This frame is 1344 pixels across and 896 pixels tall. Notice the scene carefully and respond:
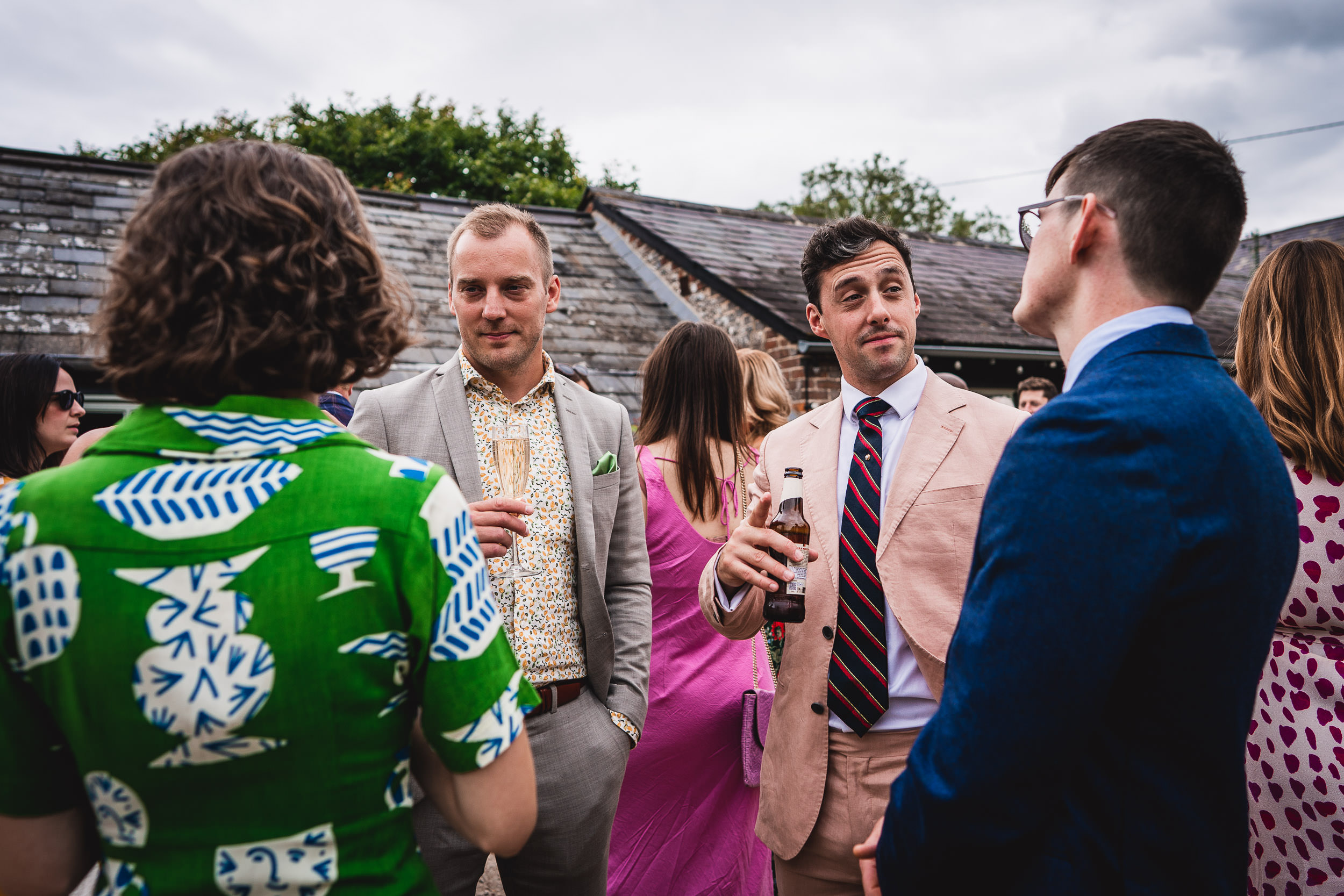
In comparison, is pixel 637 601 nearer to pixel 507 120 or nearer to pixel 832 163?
pixel 507 120

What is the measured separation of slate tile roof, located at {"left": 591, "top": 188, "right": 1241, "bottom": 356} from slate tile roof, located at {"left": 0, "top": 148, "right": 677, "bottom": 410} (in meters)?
0.82

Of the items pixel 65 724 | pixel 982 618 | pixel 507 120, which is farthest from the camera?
pixel 507 120

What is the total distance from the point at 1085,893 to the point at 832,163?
42200 mm

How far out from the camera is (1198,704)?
1.11 metres

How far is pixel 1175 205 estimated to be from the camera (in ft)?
4.23

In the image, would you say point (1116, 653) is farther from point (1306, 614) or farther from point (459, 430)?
point (459, 430)

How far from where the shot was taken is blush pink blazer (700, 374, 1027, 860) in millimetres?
2014

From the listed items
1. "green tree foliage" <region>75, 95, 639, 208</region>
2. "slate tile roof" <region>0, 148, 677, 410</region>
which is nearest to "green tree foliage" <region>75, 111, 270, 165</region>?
"green tree foliage" <region>75, 95, 639, 208</region>

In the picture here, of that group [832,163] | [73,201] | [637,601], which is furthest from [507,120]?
[637,601]

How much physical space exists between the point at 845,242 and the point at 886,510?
93cm

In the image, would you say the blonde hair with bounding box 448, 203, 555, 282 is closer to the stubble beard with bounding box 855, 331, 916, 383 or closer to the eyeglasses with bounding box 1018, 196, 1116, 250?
the stubble beard with bounding box 855, 331, 916, 383

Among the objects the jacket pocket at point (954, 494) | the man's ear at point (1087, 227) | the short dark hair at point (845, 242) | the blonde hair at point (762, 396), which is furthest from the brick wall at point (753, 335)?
the man's ear at point (1087, 227)

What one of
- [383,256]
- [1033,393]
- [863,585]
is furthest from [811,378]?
[863,585]

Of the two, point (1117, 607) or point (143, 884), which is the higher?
point (1117, 607)
